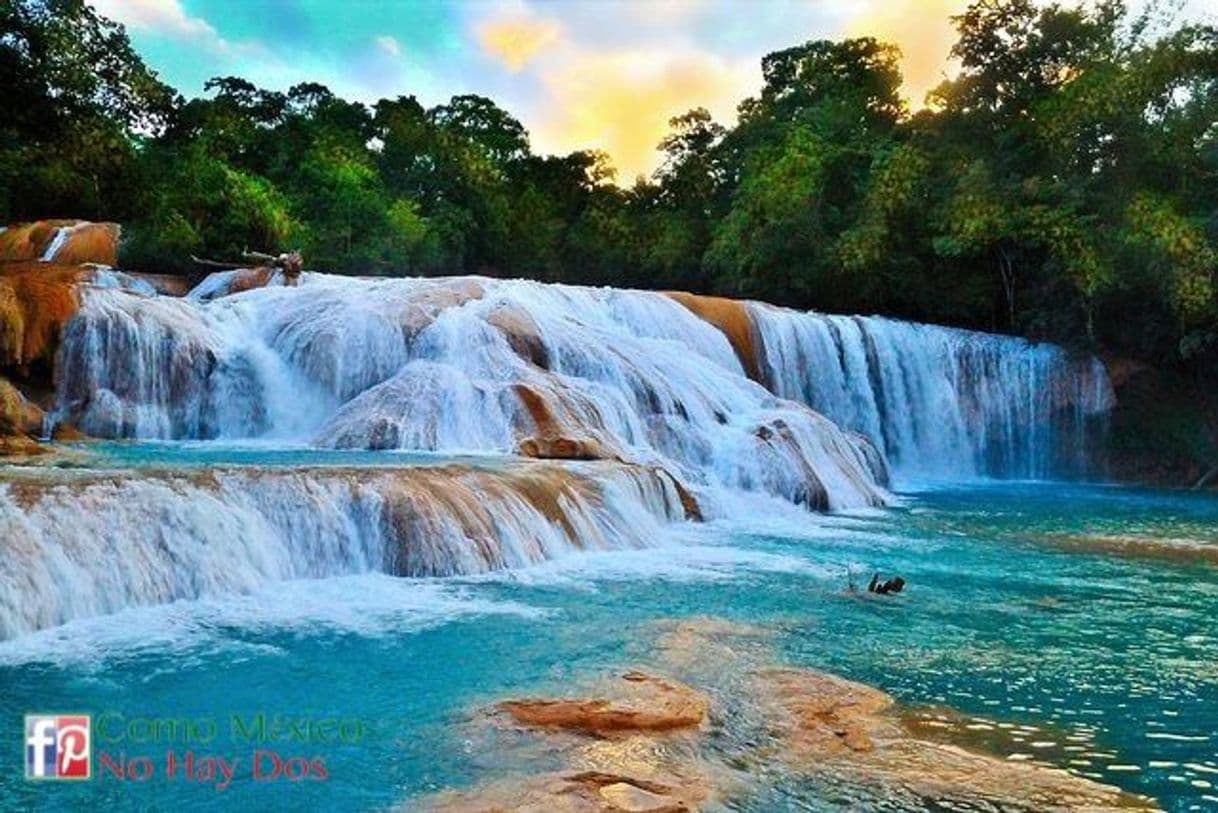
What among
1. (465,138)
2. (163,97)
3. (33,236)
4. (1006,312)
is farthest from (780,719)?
(465,138)

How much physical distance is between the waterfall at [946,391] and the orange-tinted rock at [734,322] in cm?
36

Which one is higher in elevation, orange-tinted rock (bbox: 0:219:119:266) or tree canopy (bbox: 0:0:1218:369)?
tree canopy (bbox: 0:0:1218:369)

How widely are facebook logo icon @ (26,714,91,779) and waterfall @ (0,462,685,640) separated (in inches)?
65.1

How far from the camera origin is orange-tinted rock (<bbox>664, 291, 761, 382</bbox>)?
837 inches

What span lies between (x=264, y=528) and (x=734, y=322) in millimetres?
14702

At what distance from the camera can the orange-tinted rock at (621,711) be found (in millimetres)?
4953

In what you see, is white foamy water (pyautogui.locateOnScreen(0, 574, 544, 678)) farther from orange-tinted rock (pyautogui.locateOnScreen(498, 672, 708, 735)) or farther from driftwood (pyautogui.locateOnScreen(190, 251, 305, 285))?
Result: driftwood (pyautogui.locateOnScreen(190, 251, 305, 285))

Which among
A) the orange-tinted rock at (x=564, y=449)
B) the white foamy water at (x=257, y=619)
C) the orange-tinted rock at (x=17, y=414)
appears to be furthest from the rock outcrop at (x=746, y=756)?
the orange-tinted rock at (x=17, y=414)

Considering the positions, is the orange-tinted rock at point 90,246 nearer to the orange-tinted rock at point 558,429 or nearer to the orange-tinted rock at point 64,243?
the orange-tinted rock at point 64,243

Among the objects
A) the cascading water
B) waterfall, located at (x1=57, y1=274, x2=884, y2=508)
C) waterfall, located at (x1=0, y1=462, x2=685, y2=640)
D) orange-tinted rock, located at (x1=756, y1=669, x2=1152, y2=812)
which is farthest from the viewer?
waterfall, located at (x1=57, y1=274, x2=884, y2=508)

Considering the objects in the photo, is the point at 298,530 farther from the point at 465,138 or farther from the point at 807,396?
the point at 465,138

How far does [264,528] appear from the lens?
323 inches

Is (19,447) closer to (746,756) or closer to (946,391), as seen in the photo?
(746,756)

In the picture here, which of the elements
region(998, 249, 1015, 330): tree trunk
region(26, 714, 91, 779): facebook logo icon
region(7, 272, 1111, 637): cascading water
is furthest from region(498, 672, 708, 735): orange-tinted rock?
region(998, 249, 1015, 330): tree trunk
